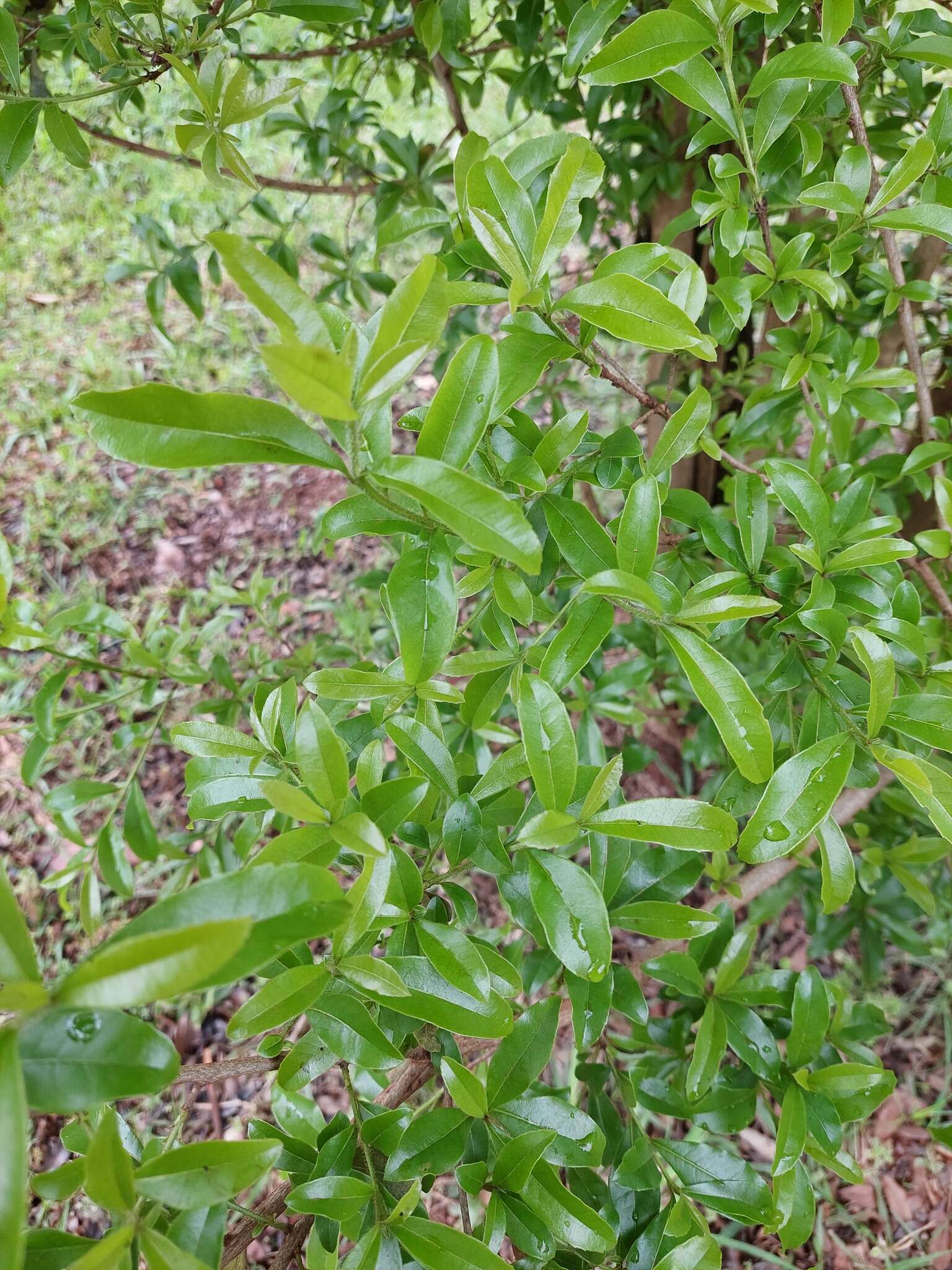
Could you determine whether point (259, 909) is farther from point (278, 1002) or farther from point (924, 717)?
point (924, 717)

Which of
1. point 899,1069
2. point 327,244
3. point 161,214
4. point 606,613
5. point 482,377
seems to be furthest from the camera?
point 161,214

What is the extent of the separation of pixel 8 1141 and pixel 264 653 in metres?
1.13

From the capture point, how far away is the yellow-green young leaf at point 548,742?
51cm

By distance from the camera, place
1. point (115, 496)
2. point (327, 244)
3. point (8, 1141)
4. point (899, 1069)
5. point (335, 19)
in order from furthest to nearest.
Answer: point (115, 496), point (899, 1069), point (327, 244), point (335, 19), point (8, 1141)

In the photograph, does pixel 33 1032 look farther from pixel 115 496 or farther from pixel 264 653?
pixel 115 496

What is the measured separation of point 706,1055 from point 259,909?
556 mm

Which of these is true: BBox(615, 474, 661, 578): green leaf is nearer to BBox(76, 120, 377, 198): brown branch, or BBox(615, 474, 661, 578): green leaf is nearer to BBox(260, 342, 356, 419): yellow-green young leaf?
BBox(260, 342, 356, 419): yellow-green young leaf

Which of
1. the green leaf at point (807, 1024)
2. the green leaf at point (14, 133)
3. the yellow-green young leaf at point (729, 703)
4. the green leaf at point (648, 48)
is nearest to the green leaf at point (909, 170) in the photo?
the green leaf at point (648, 48)

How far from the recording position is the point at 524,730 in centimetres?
51

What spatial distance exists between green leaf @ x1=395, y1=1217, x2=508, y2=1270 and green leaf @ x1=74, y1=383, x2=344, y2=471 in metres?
0.45

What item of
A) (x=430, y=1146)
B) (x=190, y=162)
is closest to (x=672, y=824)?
(x=430, y=1146)

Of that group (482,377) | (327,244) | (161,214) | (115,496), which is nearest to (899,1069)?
(482,377)

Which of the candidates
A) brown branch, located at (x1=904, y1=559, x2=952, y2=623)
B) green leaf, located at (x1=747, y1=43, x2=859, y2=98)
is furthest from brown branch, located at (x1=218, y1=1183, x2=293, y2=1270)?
green leaf, located at (x1=747, y1=43, x2=859, y2=98)

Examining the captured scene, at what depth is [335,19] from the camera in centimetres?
78
